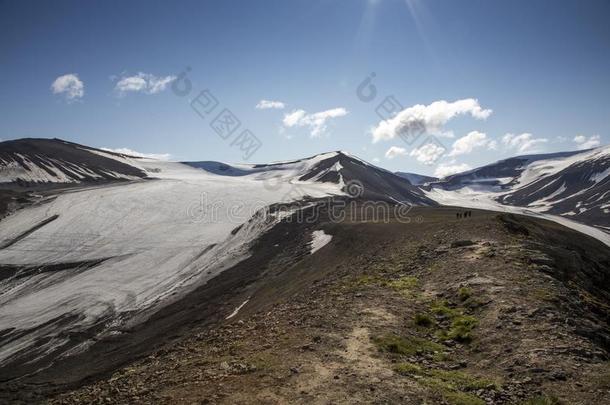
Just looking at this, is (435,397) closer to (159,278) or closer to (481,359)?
(481,359)

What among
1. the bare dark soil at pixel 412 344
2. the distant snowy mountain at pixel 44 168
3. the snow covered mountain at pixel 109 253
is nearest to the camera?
the bare dark soil at pixel 412 344

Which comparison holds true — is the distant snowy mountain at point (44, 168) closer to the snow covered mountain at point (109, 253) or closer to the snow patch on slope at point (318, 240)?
the snow covered mountain at point (109, 253)

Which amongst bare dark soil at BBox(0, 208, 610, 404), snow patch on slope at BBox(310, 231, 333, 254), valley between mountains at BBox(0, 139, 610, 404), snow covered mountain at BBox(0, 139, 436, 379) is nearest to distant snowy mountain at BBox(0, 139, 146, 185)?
snow covered mountain at BBox(0, 139, 436, 379)

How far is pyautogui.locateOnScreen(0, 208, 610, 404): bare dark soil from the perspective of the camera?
508 inches

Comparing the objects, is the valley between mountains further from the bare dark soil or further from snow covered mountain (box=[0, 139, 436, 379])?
snow covered mountain (box=[0, 139, 436, 379])

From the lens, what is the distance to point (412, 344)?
16.6m

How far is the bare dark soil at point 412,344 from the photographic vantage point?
42.4 ft

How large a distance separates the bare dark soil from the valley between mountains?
86 millimetres

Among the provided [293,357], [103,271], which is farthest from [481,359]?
[103,271]

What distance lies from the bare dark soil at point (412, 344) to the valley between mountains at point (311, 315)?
9 centimetres

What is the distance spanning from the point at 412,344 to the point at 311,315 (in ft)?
18.4

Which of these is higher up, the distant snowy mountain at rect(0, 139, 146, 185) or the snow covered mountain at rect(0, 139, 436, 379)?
the distant snowy mountain at rect(0, 139, 146, 185)

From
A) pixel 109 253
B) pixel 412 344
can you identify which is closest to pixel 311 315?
pixel 412 344

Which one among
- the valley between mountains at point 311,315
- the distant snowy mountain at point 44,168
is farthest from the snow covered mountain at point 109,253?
the distant snowy mountain at point 44,168
